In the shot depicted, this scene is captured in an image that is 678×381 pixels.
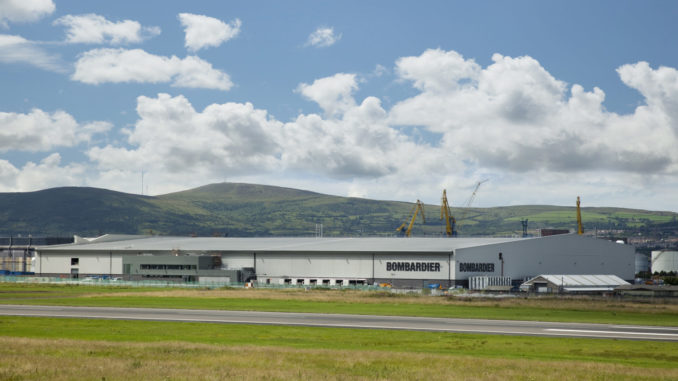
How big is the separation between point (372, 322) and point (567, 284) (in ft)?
247

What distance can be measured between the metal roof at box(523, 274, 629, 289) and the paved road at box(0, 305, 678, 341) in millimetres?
67097

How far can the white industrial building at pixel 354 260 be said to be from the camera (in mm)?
129625

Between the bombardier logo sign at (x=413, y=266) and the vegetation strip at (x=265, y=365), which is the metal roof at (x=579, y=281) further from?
the vegetation strip at (x=265, y=365)

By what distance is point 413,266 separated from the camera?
130m

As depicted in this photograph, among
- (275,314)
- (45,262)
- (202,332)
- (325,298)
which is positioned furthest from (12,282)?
(202,332)

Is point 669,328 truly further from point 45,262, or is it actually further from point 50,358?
point 45,262

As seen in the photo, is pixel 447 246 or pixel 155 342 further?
pixel 447 246

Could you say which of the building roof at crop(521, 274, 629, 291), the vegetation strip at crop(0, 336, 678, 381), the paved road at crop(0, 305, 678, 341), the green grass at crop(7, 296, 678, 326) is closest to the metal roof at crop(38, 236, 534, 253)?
the building roof at crop(521, 274, 629, 291)

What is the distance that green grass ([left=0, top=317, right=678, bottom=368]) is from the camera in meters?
38.7

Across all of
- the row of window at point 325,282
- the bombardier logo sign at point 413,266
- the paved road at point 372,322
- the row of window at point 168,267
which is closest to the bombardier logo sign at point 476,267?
the bombardier logo sign at point 413,266

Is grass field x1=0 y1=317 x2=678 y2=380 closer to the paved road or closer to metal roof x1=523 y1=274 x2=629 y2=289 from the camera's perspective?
Result: the paved road

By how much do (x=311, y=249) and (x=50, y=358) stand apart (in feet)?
350

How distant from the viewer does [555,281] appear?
121125 millimetres

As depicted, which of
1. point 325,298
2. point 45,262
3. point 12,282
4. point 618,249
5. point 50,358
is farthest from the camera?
point 45,262
